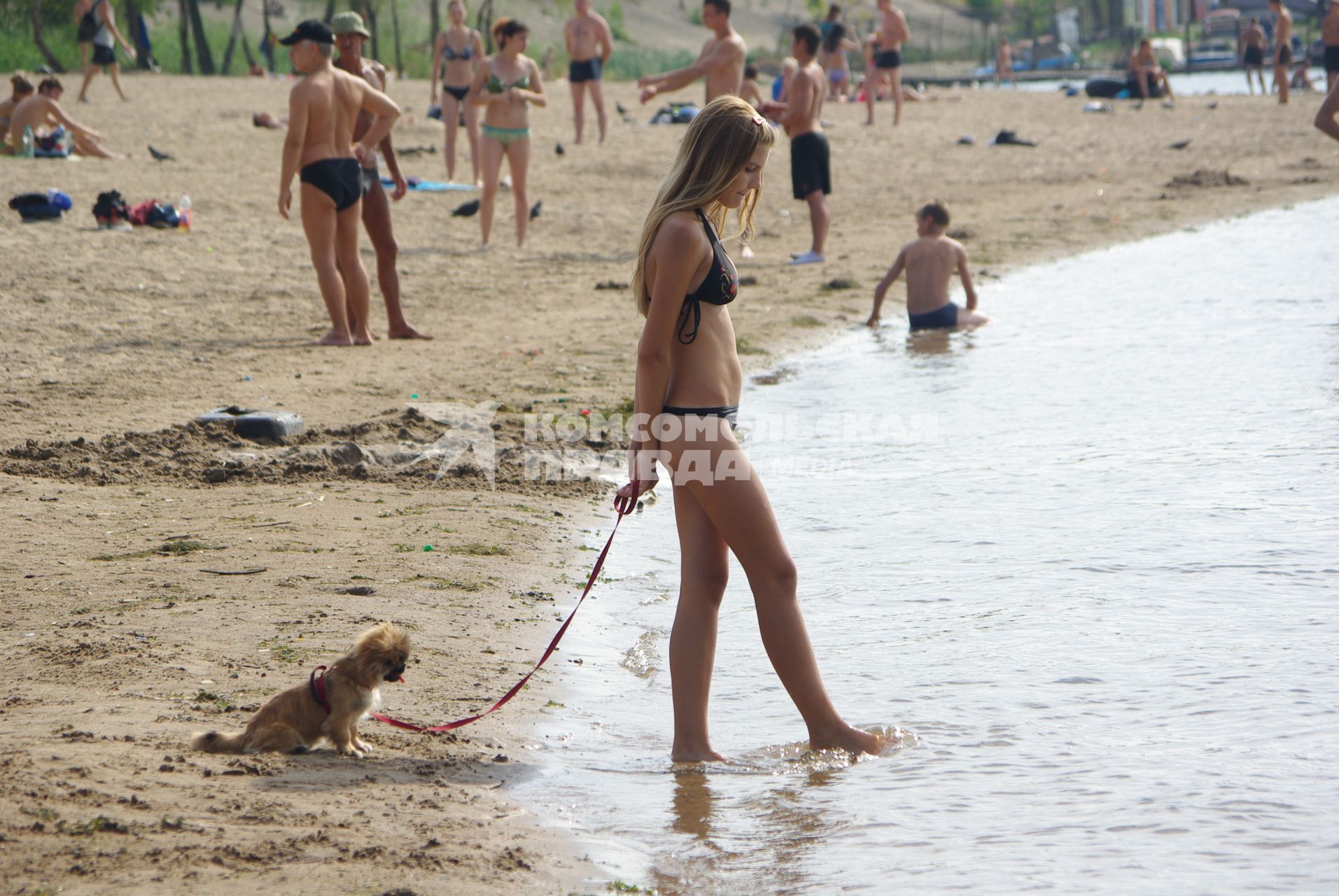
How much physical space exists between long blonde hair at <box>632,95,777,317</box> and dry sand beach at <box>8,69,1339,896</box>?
63.1 inches

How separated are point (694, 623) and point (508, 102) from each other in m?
8.89

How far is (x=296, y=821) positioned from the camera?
10.9 feet

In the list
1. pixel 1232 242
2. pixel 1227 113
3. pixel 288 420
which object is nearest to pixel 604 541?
pixel 288 420

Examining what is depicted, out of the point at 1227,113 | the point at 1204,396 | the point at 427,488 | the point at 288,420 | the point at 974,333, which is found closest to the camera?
the point at 427,488

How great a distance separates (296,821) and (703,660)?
3.86ft

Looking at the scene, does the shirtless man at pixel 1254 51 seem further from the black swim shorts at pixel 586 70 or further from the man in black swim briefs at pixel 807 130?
the man in black swim briefs at pixel 807 130

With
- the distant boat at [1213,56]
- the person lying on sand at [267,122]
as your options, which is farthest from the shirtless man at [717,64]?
the distant boat at [1213,56]

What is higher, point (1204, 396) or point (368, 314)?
point (368, 314)

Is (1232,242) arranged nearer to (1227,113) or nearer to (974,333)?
(974,333)

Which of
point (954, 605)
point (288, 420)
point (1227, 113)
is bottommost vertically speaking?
point (954, 605)

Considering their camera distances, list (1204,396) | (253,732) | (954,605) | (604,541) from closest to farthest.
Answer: (253,732), (954,605), (604,541), (1204,396)

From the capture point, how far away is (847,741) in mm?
4059

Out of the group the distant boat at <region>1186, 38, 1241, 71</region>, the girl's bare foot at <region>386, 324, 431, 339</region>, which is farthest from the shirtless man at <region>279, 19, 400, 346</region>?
the distant boat at <region>1186, 38, 1241, 71</region>

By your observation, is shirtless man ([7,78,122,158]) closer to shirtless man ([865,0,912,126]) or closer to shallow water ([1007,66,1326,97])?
shirtless man ([865,0,912,126])
